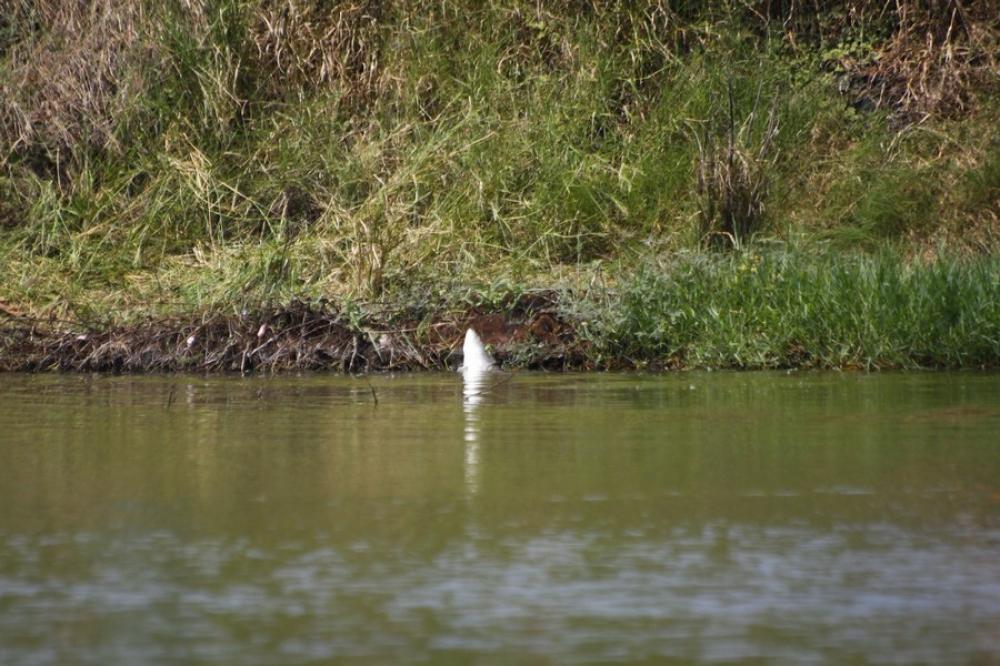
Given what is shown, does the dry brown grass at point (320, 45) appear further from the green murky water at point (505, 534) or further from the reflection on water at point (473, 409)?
the green murky water at point (505, 534)

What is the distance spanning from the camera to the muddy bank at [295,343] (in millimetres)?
8320

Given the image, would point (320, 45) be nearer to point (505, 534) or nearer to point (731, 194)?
point (731, 194)

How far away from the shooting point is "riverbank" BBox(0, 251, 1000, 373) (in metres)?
7.88

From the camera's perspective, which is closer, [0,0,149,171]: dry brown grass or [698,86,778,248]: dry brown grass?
[698,86,778,248]: dry brown grass

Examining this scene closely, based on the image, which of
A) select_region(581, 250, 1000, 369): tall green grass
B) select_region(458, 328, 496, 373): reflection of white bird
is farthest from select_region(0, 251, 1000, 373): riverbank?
select_region(458, 328, 496, 373): reflection of white bird

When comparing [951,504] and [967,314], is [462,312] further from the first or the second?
[951,504]

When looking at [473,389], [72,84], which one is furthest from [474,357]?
[72,84]

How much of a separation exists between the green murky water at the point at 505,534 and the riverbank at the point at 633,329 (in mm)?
1866

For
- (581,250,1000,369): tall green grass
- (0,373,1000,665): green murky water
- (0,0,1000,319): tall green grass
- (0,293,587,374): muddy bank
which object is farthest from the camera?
(0,0,1000,319): tall green grass

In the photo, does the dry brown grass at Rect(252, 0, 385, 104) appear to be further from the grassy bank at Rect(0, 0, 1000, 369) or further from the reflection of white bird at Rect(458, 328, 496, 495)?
the reflection of white bird at Rect(458, 328, 496, 495)

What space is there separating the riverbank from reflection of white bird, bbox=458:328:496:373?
12cm

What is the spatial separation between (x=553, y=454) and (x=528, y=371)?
3414mm

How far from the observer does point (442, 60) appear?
1238 centimetres

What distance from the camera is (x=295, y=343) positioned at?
27.3ft
